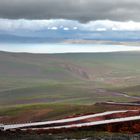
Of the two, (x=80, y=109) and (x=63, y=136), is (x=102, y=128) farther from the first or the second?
(x=80, y=109)

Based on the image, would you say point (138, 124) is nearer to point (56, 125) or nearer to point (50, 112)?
point (56, 125)

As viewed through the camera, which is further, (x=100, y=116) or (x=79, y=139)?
(x=100, y=116)

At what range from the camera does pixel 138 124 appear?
73562 millimetres

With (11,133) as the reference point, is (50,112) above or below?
below

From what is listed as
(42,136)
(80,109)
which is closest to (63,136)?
(42,136)

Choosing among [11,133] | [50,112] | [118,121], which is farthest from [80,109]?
[11,133]

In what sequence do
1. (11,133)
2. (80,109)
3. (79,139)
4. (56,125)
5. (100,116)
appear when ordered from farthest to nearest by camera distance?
(80,109)
(100,116)
(56,125)
(11,133)
(79,139)

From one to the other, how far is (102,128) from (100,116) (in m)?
15.3

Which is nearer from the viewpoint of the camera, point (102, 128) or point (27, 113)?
point (102, 128)

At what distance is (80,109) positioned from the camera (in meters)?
129

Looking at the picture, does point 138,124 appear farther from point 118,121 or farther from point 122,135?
point 122,135

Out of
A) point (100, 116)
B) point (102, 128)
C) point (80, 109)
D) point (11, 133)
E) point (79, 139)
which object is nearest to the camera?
point (79, 139)

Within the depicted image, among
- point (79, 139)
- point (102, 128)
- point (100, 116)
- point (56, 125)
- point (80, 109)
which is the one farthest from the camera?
point (80, 109)

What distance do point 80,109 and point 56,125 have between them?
48.3 m
